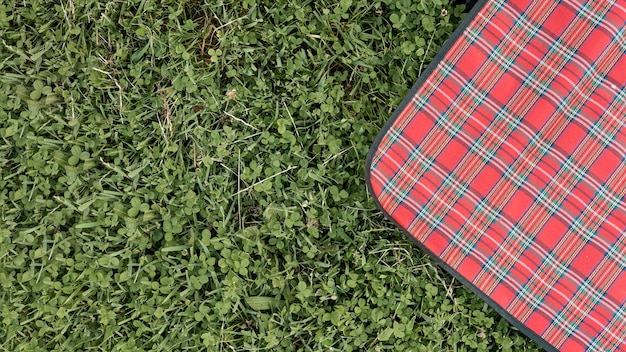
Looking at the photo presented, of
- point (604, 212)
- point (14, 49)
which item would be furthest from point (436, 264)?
point (14, 49)

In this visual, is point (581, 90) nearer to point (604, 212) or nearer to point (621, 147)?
point (621, 147)

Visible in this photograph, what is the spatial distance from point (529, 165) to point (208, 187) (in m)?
0.80

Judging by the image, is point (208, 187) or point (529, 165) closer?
point (529, 165)

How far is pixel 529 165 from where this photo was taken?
1247 mm

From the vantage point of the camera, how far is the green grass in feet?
4.40

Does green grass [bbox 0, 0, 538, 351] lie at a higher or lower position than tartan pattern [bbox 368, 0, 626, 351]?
lower

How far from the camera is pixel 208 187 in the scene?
1349mm

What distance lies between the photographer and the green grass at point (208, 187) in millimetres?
1342

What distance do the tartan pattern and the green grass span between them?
0.10m

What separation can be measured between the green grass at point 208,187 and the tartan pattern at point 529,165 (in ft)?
0.34

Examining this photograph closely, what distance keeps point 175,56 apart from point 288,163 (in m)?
0.41

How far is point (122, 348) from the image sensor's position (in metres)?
1.33

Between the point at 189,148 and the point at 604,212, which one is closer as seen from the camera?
the point at 604,212

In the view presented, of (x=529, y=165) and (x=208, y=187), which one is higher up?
(x=529, y=165)
